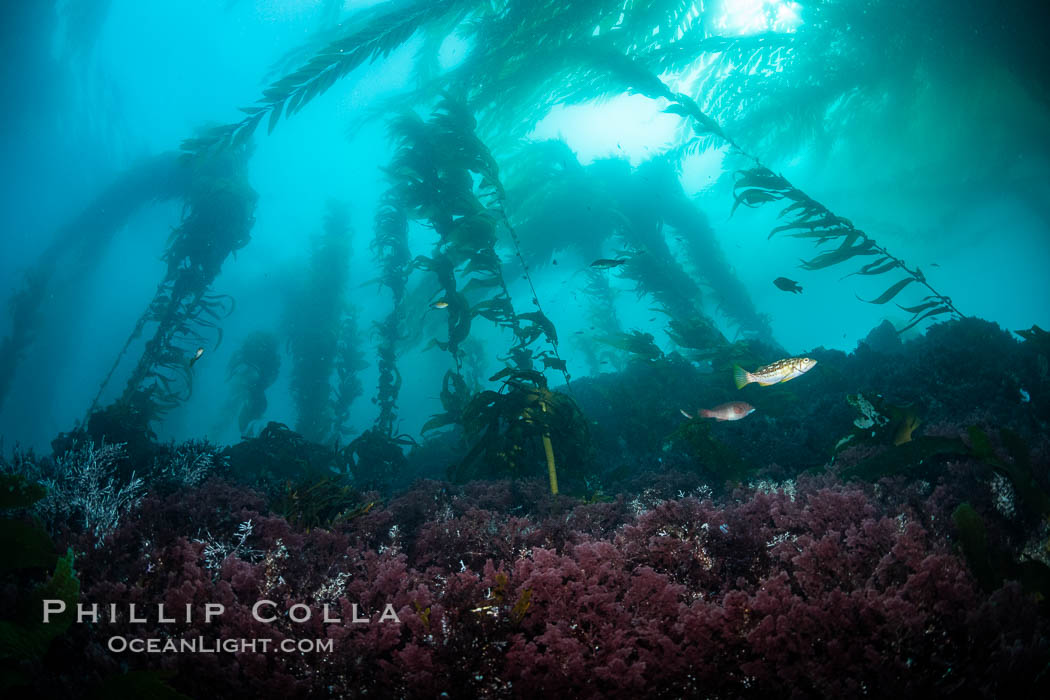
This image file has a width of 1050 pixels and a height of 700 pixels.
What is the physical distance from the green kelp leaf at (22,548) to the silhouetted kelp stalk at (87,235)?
53.6 ft

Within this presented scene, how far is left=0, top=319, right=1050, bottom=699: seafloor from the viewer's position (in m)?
1.35

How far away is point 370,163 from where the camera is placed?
35031mm

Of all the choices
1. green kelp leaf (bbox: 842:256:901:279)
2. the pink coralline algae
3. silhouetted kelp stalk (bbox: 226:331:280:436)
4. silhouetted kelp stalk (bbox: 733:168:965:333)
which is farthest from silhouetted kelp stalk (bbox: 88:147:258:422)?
Answer: green kelp leaf (bbox: 842:256:901:279)

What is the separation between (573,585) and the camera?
5.38 feet

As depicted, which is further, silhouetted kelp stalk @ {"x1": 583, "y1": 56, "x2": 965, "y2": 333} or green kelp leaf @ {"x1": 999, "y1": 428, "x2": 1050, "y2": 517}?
silhouetted kelp stalk @ {"x1": 583, "y1": 56, "x2": 965, "y2": 333}

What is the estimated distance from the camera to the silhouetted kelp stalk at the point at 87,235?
15.5m

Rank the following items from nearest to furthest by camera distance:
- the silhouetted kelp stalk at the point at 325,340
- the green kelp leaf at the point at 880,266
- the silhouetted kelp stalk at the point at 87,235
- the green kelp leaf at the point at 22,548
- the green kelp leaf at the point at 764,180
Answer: the green kelp leaf at the point at 22,548 → the green kelp leaf at the point at 880,266 → the green kelp leaf at the point at 764,180 → the silhouetted kelp stalk at the point at 325,340 → the silhouetted kelp stalk at the point at 87,235

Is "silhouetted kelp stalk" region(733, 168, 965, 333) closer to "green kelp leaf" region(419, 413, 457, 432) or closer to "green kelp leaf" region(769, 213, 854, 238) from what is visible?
"green kelp leaf" region(769, 213, 854, 238)

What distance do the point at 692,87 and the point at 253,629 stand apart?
14.1 meters

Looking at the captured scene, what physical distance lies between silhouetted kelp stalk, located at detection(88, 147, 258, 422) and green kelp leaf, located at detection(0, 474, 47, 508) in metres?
8.36

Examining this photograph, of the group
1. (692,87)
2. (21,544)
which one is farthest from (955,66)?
(21,544)

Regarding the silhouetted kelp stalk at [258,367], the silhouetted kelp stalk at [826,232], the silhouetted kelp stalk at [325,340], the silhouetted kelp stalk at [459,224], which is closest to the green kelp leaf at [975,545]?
the silhouetted kelp stalk at [826,232]

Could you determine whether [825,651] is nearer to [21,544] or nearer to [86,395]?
[21,544]

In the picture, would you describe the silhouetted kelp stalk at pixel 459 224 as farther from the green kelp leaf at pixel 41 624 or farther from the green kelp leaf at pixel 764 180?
the green kelp leaf at pixel 41 624
